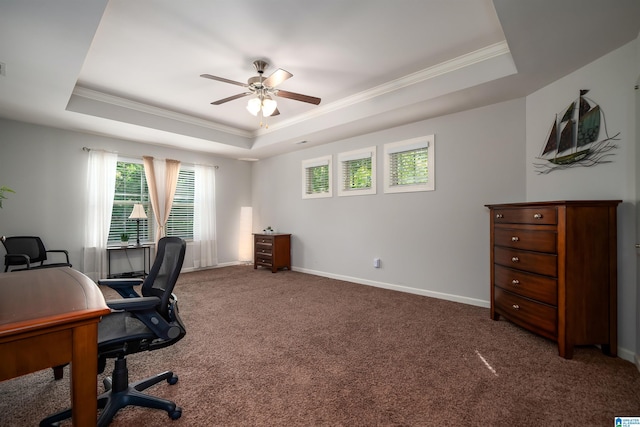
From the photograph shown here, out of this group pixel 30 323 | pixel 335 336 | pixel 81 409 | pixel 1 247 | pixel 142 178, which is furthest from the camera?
pixel 142 178

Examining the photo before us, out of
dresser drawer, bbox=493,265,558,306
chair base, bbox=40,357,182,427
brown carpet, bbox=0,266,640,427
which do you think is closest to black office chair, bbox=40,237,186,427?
chair base, bbox=40,357,182,427

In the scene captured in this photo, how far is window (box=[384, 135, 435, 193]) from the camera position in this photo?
3939mm

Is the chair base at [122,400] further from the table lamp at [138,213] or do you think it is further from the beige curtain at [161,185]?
the beige curtain at [161,185]

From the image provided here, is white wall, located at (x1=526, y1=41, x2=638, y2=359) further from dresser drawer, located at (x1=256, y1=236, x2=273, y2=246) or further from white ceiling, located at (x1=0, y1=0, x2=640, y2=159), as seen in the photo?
dresser drawer, located at (x1=256, y1=236, x2=273, y2=246)

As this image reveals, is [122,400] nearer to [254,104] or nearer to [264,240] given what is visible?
[254,104]

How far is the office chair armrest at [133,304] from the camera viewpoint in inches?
55.1

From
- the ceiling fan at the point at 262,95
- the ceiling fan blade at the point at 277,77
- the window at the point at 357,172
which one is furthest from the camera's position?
the window at the point at 357,172

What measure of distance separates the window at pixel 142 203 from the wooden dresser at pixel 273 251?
4.93ft

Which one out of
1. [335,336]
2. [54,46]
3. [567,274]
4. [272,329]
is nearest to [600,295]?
[567,274]

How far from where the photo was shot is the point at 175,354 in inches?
92.3

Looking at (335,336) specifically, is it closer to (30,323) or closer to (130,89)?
(30,323)

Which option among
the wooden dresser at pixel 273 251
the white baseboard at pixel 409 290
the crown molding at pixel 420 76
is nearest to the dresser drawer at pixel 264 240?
the wooden dresser at pixel 273 251

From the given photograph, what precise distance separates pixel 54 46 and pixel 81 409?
282cm

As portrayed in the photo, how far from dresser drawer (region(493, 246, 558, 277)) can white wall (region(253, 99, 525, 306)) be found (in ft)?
1.96
